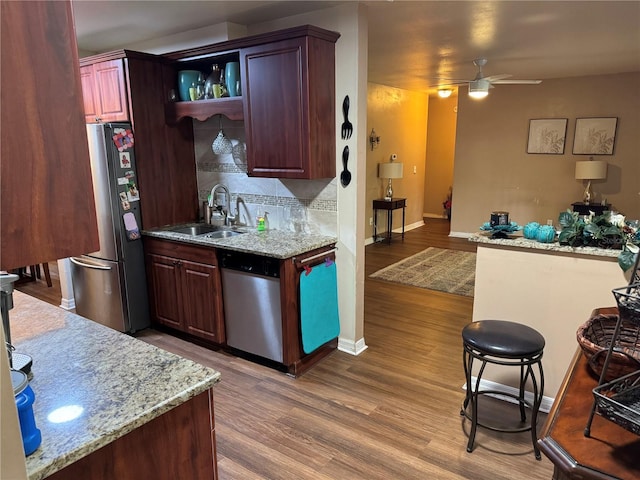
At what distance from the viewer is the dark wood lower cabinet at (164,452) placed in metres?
1.11

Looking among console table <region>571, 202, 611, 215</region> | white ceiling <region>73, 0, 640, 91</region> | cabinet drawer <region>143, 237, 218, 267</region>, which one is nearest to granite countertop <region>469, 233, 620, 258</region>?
white ceiling <region>73, 0, 640, 91</region>

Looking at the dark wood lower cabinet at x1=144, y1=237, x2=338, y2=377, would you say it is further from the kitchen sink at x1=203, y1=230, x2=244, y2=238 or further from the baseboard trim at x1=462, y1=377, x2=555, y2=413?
the baseboard trim at x1=462, y1=377, x2=555, y2=413

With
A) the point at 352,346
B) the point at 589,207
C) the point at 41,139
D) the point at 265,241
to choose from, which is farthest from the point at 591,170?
the point at 41,139

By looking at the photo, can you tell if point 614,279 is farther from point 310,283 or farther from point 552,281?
point 310,283

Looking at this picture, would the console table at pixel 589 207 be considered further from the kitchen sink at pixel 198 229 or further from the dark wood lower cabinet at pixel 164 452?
the dark wood lower cabinet at pixel 164 452

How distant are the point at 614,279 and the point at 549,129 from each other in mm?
5077

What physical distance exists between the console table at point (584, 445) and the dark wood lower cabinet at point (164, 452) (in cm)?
95

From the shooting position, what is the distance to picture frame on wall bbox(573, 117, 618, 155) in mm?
6133

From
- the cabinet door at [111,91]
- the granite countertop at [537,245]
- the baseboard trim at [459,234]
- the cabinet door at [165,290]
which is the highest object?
the cabinet door at [111,91]

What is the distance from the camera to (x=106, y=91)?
363 centimetres

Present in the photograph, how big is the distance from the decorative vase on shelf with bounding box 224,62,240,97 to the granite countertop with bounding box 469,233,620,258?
2072mm

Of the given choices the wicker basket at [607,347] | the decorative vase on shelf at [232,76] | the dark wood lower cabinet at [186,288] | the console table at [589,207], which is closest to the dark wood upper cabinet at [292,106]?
the decorative vase on shelf at [232,76]

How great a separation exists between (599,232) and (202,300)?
266cm

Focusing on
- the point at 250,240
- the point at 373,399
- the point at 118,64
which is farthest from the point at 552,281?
the point at 118,64
